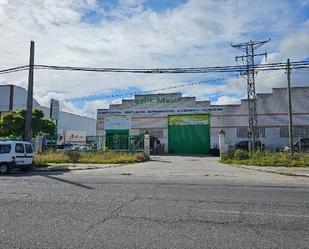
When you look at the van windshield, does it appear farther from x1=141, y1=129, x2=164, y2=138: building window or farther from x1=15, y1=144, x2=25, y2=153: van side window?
x1=141, y1=129, x2=164, y2=138: building window

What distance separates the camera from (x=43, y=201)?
10.4 m

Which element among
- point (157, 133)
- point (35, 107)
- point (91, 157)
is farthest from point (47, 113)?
point (91, 157)

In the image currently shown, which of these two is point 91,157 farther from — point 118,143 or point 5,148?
point 118,143

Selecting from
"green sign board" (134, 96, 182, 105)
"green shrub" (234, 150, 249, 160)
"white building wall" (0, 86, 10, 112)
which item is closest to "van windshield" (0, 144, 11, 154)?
"green shrub" (234, 150, 249, 160)

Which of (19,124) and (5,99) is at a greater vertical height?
(5,99)

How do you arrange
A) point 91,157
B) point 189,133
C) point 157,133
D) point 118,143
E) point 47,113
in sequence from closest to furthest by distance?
point 91,157
point 118,143
point 189,133
point 157,133
point 47,113

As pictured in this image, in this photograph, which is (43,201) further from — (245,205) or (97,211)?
(245,205)

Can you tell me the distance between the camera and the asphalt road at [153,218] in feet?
21.0

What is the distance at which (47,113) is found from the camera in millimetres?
70562

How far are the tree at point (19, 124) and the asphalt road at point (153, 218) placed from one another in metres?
18.3

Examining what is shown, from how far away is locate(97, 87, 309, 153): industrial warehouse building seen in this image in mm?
45375

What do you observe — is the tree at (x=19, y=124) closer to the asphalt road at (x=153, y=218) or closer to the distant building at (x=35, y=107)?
the asphalt road at (x=153, y=218)

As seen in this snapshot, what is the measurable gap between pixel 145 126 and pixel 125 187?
3634cm

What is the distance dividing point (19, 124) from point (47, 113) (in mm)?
41304
